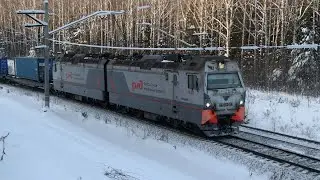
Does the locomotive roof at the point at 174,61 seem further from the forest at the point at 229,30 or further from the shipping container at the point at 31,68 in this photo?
the shipping container at the point at 31,68

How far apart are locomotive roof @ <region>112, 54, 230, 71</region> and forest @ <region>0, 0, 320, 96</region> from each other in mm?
4433

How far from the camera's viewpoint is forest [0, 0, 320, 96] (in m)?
34.0

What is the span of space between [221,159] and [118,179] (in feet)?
13.3

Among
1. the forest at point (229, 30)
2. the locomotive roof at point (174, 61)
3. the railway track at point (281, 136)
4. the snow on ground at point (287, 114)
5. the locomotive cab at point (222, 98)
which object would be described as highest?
the forest at point (229, 30)

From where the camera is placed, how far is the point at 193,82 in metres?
→ 16.2

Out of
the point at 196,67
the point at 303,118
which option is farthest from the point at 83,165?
the point at 303,118

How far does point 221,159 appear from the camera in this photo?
13.2m

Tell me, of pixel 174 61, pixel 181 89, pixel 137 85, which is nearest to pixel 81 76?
pixel 137 85

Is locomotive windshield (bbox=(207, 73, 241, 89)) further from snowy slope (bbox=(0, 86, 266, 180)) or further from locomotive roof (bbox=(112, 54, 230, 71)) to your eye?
snowy slope (bbox=(0, 86, 266, 180))

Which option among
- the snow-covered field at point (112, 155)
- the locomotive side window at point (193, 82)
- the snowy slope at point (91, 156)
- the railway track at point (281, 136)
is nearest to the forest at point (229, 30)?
the railway track at point (281, 136)

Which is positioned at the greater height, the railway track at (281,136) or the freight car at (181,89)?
the freight car at (181,89)

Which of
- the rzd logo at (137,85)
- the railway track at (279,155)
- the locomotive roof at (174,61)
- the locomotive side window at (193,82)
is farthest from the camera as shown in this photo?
the rzd logo at (137,85)

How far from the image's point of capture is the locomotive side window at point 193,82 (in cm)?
1603

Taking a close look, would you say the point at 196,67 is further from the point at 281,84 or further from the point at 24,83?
the point at 24,83
